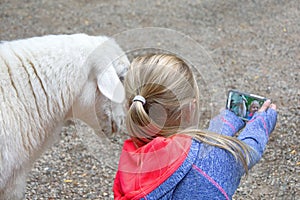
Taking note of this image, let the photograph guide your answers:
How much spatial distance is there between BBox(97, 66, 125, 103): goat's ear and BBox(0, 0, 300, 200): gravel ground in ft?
0.75

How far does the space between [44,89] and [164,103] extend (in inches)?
41.2

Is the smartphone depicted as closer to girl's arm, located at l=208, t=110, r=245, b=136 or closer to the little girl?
girl's arm, located at l=208, t=110, r=245, b=136

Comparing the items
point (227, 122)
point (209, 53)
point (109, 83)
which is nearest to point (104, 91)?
point (109, 83)

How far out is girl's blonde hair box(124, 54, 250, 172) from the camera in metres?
2.49

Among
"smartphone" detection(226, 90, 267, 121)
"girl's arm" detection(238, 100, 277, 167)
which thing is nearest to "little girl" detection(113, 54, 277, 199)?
"girl's arm" detection(238, 100, 277, 167)

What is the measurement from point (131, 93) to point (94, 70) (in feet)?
2.78

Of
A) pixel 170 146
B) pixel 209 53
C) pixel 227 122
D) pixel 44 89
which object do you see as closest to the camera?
pixel 170 146

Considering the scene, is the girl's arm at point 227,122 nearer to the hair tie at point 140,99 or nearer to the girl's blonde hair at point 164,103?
the girl's blonde hair at point 164,103

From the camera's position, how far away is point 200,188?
2465 millimetres

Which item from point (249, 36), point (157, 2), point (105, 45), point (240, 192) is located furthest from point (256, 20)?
point (105, 45)

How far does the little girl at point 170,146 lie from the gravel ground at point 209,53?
2.50 ft

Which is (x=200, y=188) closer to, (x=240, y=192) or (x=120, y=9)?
(x=240, y=192)

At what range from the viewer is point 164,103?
8.20 feet

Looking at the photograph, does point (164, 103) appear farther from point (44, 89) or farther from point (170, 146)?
point (44, 89)
